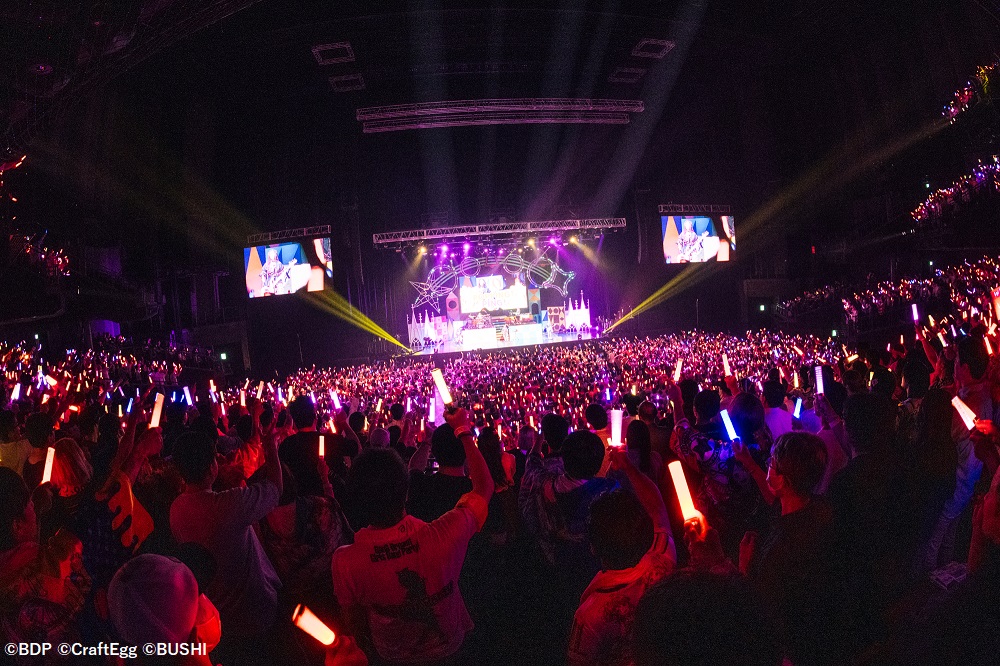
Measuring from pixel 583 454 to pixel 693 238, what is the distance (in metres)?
21.8

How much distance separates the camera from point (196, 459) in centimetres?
248

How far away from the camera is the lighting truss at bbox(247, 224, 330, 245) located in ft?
70.2

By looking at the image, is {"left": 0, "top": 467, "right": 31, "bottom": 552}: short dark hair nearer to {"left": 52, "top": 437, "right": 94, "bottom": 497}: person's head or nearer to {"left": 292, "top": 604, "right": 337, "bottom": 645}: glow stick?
{"left": 52, "top": 437, "right": 94, "bottom": 497}: person's head

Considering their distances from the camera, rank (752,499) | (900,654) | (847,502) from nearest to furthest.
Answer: (847,502), (900,654), (752,499)

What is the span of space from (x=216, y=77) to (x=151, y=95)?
9.29 ft

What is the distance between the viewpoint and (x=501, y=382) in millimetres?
13070

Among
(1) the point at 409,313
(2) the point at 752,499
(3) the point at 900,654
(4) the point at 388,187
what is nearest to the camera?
(3) the point at 900,654

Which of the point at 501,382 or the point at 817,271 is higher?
the point at 817,271

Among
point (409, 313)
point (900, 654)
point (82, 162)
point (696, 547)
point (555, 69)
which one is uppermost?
point (555, 69)

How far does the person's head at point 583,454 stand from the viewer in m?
2.87

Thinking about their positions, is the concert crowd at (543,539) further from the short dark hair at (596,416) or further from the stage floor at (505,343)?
the stage floor at (505,343)

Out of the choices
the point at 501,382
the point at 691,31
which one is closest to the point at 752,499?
the point at 501,382

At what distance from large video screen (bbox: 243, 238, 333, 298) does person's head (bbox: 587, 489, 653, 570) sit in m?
21.0

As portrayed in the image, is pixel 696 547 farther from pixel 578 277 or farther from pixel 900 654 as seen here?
pixel 578 277
